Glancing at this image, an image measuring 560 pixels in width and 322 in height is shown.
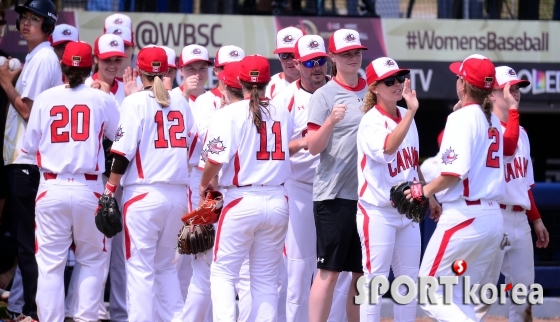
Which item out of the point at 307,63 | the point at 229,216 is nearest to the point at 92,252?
the point at 229,216

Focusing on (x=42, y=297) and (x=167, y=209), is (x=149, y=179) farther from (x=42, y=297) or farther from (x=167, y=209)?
(x=42, y=297)

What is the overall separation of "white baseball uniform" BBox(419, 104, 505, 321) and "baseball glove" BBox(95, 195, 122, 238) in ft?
6.36

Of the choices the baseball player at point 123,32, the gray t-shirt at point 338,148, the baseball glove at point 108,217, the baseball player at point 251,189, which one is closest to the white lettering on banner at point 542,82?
the baseball player at point 123,32

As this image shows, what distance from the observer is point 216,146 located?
18.7 ft

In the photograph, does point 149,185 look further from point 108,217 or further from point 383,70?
point 383,70

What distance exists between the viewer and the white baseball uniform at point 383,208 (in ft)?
18.4

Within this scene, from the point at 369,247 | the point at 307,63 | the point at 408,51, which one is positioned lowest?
the point at 369,247

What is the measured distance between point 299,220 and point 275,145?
0.67 metres

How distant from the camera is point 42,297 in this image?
6316 millimetres

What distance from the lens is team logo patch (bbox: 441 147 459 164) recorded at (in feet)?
16.9

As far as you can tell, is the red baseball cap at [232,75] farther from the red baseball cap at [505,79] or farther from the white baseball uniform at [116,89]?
the red baseball cap at [505,79]

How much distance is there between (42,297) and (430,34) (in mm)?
5363

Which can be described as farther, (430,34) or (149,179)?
(430,34)

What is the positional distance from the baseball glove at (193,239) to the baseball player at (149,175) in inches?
8.9
